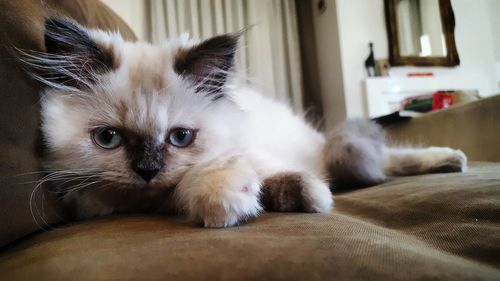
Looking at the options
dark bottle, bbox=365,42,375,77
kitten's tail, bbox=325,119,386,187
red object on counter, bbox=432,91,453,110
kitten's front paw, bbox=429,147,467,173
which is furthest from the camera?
dark bottle, bbox=365,42,375,77

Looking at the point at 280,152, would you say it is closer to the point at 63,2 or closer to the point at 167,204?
the point at 167,204

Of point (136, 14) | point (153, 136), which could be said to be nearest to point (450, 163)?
point (153, 136)

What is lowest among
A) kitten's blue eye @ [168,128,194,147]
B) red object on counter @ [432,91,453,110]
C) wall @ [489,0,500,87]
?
kitten's blue eye @ [168,128,194,147]

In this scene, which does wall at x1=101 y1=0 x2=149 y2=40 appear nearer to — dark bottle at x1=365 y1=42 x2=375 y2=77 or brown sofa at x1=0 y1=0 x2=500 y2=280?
dark bottle at x1=365 y1=42 x2=375 y2=77

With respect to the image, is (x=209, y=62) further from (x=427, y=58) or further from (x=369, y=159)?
(x=427, y=58)

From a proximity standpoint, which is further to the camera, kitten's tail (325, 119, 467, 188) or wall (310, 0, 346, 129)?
wall (310, 0, 346, 129)

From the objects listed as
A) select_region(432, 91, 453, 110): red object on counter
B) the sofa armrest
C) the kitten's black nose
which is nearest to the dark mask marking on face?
the kitten's black nose

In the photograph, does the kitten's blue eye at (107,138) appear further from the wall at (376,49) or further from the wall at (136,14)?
the wall at (376,49)
